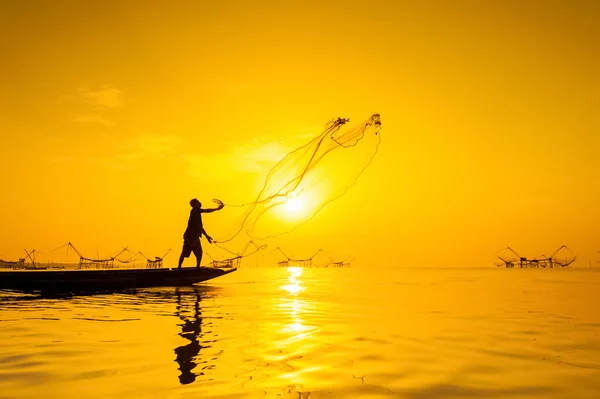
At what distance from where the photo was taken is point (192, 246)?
30.9 meters

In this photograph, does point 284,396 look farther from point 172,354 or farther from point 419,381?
point 172,354

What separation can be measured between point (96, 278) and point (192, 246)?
585cm

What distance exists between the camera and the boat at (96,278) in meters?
25.8

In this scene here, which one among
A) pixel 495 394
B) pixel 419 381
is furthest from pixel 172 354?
pixel 495 394

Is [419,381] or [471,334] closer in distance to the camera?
[419,381]

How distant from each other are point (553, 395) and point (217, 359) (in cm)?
571

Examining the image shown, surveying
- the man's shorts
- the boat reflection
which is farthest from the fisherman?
the boat reflection

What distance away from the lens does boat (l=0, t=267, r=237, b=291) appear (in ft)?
84.5

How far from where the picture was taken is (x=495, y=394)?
7301mm

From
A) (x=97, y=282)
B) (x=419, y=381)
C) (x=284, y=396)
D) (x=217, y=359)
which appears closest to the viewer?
(x=284, y=396)

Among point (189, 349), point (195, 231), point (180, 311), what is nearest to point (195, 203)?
point (195, 231)

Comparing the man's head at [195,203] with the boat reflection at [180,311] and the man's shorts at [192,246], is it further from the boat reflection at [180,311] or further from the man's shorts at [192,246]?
the boat reflection at [180,311]

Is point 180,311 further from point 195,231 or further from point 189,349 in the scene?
point 195,231

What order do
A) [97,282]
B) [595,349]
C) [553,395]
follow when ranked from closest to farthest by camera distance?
[553,395] < [595,349] < [97,282]
